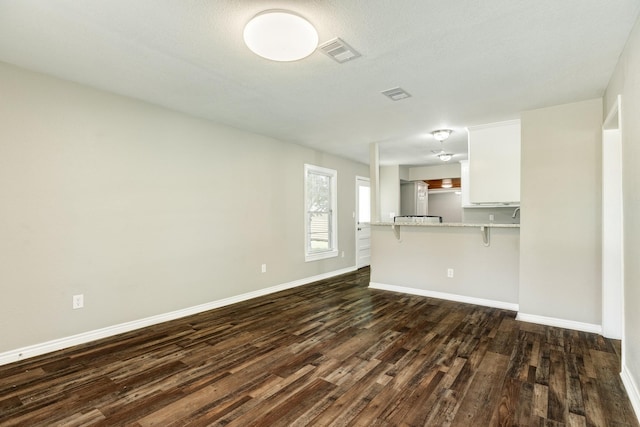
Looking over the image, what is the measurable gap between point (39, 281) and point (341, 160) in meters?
4.93

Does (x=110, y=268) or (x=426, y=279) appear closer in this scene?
(x=110, y=268)

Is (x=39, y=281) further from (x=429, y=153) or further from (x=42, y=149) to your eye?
(x=429, y=153)

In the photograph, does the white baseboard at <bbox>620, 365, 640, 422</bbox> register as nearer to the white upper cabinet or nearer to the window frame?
the white upper cabinet

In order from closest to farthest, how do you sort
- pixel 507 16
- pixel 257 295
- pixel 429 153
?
pixel 507 16 < pixel 257 295 < pixel 429 153

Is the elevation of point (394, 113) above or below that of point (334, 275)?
above

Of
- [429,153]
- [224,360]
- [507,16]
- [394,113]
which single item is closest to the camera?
[507,16]

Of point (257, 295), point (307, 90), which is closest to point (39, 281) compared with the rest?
point (257, 295)

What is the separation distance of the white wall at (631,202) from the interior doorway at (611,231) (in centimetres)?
83

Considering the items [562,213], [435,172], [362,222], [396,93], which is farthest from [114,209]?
[435,172]

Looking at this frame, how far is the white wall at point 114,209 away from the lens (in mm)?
2578

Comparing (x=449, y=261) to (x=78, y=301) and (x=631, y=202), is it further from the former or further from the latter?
(x=78, y=301)

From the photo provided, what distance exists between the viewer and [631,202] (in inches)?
81.9

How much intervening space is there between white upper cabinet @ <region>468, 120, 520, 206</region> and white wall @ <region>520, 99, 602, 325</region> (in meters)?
0.33

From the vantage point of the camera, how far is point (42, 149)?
269 centimetres
